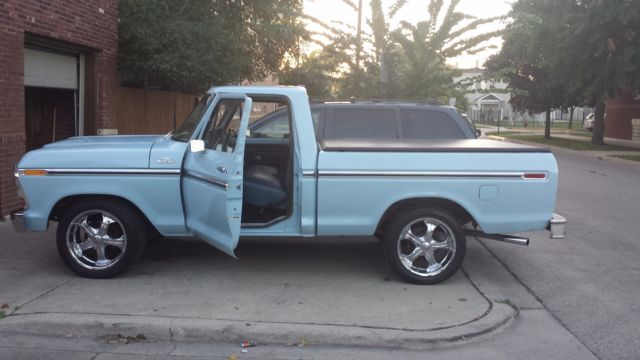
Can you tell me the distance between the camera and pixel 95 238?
5.90 meters

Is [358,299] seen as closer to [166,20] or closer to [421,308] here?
[421,308]

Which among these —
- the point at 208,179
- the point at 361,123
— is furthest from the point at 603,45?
the point at 208,179

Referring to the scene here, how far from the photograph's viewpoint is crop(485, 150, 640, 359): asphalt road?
504 cm

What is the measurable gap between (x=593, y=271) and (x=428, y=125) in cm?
310

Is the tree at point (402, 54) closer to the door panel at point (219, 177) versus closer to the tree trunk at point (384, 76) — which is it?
the tree trunk at point (384, 76)

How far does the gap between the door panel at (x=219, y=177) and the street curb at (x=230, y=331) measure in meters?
0.77

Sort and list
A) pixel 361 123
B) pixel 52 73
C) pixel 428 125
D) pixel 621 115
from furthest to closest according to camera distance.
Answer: pixel 621 115 < pixel 52 73 < pixel 361 123 < pixel 428 125

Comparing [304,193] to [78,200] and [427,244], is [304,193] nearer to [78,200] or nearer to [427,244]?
[427,244]

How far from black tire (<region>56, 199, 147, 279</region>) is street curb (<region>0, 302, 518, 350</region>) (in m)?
1.06

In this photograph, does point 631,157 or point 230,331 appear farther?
point 631,157

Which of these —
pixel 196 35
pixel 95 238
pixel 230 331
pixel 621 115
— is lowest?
pixel 230 331

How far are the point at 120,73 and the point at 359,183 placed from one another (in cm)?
879

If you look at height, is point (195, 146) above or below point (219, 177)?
above

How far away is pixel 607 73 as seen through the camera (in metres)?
22.5
